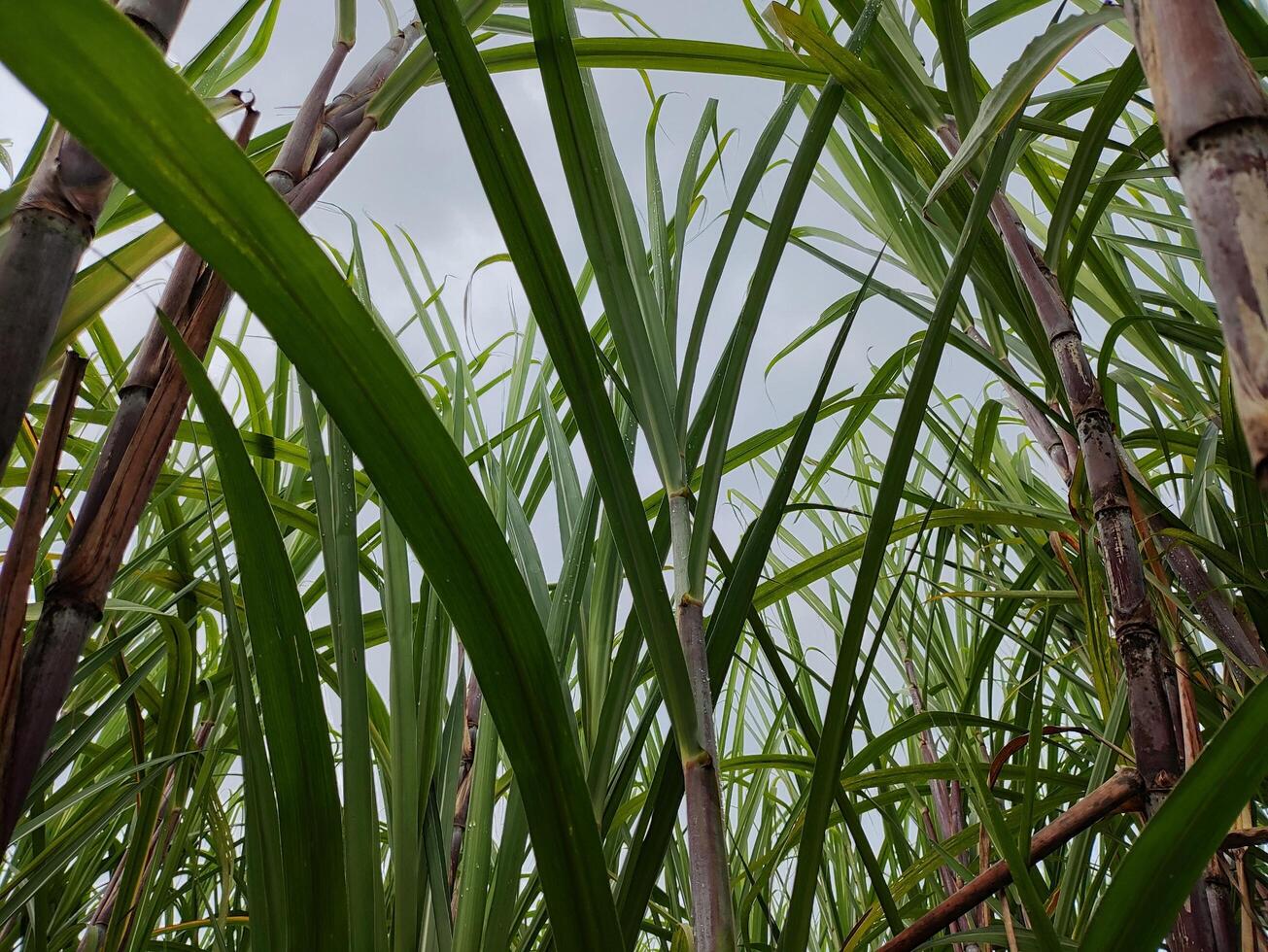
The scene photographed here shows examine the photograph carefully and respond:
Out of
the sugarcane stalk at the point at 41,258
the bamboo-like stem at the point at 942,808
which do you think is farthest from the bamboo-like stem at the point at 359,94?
the bamboo-like stem at the point at 942,808

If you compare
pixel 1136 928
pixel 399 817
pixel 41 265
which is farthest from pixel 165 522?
pixel 1136 928

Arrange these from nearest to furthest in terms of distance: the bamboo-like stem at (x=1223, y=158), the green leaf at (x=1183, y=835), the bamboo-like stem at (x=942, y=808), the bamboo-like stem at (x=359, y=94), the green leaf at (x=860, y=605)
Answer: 1. the bamboo-like stem at (x=1223, y=158)
2. the green leaf at (x=1183, y=835)
3. the green leaf at (x=860, y=605)
4. the bamboo-like stem at (x=359, y=94)
5. the bamboo-like stem at (x=942, y=808)

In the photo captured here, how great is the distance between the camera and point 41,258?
229mm

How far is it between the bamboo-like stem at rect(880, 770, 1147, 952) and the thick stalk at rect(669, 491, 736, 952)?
9 centimetres

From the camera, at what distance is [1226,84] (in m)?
0.15

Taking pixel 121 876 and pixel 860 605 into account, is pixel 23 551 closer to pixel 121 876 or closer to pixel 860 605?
pixel 860 605

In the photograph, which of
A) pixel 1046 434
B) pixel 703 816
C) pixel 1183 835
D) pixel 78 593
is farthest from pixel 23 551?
pixel 1046 434

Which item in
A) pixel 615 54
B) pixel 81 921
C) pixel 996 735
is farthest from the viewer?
pixel 996 735

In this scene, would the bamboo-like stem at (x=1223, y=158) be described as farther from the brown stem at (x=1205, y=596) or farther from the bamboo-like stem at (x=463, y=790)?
the bamboo-like stem at (x=463, y=790)

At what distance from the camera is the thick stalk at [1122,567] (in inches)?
15.3

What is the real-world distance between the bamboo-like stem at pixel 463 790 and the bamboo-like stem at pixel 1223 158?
0.52 meters

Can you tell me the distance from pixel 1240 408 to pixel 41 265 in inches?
11.0

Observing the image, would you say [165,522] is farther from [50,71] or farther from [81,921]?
[50,71]

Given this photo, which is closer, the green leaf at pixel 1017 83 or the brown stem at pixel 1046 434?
the green leaf at pixel 1017 83
